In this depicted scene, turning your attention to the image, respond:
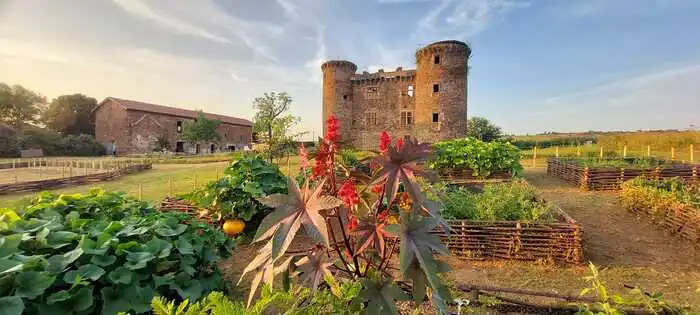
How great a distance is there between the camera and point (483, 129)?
1571 inches

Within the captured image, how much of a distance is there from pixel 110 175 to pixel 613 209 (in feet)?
67.0

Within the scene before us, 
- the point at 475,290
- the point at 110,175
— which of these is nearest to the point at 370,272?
the point at 475,290

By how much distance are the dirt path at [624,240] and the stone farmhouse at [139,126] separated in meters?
42.7

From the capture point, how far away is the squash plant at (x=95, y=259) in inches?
77.2

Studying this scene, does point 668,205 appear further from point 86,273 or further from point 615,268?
A: point 86,273

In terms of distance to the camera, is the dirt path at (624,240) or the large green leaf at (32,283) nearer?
the large green leaf at (32,283)

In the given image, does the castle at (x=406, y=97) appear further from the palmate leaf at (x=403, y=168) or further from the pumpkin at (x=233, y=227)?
the palmate leaf at (x=403, y=168)

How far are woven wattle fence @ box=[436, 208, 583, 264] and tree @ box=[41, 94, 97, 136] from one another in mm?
53571

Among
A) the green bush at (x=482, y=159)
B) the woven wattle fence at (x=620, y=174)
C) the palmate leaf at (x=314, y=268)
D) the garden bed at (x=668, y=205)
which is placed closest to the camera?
the palmate leaf at (x=314, y=268)

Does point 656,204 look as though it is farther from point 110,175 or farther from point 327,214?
point 110,175

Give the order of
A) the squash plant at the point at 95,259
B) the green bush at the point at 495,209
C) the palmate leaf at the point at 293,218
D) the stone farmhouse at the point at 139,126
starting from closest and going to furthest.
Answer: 1. the palmate leaf at the point at 293,218
2. the squash plant at the point at 95,259
3. the green bush at the point at 495,209
4. the stone farmhouse at the point at 139,126

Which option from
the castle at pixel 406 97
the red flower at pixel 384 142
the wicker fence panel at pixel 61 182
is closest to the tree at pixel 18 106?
the wicker fence panel at pixel 61 182

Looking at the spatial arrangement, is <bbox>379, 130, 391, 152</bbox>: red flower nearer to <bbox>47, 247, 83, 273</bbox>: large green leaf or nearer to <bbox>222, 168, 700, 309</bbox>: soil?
<bbox>47, 247, 83, 273</bbox>: large green leaf

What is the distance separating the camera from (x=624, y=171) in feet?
33.2
